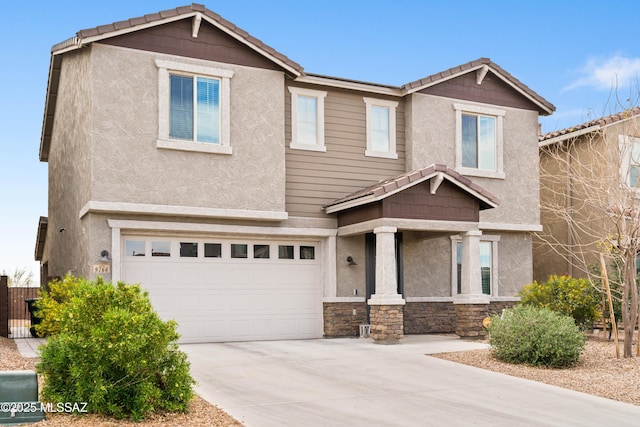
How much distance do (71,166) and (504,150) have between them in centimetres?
1149

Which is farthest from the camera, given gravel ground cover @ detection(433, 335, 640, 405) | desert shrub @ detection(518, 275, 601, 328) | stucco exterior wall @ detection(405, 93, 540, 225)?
stucco exterior wall @ detection(405, 93, 540, 225)

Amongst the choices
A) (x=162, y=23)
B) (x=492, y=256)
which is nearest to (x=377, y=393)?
(x=162, y=23)

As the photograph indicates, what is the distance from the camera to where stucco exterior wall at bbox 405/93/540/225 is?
1803cm

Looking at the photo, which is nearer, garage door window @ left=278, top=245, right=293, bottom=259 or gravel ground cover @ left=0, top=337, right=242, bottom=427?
gravel ground cover @ left=0, top=337, right=242, bottom=427

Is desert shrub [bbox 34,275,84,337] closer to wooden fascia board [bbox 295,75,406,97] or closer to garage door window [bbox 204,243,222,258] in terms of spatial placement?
garage door window [bbox 204,243,222,258]

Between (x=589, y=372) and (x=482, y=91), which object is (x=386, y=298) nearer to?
(x=589, y=372)

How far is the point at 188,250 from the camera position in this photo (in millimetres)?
15594

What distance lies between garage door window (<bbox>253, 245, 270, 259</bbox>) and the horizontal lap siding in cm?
105

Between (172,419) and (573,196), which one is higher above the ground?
(573,196)

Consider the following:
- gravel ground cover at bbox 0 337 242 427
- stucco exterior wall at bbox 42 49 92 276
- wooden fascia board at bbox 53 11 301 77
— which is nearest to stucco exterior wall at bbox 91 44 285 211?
wooden fascia board at bbox 53 11 301 77

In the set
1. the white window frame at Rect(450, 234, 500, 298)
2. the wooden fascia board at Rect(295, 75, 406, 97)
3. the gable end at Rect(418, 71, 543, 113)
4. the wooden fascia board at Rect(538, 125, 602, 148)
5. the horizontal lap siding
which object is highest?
the gable end at Rect(418, 71, 543, 113)

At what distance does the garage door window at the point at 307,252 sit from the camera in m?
17.0

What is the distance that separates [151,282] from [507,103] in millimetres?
10937

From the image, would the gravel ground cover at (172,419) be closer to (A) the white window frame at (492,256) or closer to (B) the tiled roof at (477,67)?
(A) the white window frame at (492,256)
